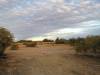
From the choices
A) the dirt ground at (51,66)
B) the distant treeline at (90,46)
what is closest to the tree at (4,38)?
the dirt ground at (51,66)

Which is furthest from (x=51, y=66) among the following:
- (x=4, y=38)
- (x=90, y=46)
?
(x=4, y=38)

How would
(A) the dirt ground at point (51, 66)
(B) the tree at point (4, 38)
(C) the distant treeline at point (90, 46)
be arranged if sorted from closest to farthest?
(A) the dirt ground at point (51, 66), (C) the distant treeline at point (90, 46), (B) the tree at point (4, 38)

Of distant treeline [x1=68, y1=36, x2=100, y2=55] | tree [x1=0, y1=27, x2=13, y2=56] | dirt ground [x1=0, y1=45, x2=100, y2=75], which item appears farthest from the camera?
tree [x1=0, y1=27, x2=13, y2=56]

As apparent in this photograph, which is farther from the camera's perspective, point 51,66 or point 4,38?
point 4,38

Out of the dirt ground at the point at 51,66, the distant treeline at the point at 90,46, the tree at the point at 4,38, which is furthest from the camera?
the tree at the point at 4,38

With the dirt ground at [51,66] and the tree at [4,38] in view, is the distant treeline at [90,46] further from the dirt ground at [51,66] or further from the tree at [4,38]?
the tree at [4,38]

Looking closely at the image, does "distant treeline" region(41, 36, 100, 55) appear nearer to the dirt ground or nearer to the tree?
the dirt ground

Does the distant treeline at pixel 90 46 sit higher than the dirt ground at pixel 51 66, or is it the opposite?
the distant treeline at pixel 90 46

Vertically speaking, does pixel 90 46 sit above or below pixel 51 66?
above

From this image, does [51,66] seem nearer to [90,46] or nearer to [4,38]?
[90,46]

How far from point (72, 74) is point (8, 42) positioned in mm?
17747

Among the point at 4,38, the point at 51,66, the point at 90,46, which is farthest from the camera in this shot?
the point at 4,38

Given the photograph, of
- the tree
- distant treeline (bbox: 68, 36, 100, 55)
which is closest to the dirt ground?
distant treeline (bbox: 68, 36, 100, 55)

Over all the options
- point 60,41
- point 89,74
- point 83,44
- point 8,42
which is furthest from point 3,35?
point 60,41
